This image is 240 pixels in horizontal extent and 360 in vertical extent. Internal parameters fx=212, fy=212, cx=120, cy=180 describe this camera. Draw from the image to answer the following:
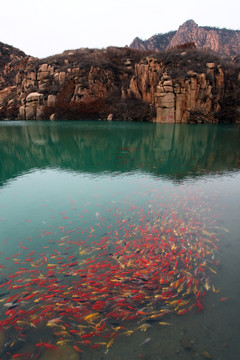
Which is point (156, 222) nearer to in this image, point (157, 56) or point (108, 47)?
point (157, 56)

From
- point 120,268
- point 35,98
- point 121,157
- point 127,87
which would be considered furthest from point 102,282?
point 35,98

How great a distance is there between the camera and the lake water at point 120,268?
12.1 ft

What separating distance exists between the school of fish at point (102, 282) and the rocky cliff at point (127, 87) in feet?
149

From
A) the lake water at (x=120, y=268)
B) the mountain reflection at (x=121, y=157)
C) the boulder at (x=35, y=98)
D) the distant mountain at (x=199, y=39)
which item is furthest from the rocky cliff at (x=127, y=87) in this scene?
the distant mountain at (x=199, y=39)

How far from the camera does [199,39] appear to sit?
118 m

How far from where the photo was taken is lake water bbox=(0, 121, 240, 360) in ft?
12.1

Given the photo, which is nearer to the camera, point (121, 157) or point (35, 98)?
point (121, 157)

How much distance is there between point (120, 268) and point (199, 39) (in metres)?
145

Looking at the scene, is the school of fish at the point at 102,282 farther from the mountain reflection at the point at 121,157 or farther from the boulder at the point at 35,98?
the boulder at the point at 35,98

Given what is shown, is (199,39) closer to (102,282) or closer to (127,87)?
(127,87)

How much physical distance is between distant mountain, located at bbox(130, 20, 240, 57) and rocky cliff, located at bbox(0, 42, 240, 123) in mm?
58531

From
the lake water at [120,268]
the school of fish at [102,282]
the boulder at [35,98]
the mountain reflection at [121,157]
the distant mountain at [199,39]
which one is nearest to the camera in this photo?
the lake water at [120,268]

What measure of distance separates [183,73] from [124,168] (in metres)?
42.0

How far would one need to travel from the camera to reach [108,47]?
218 feet
